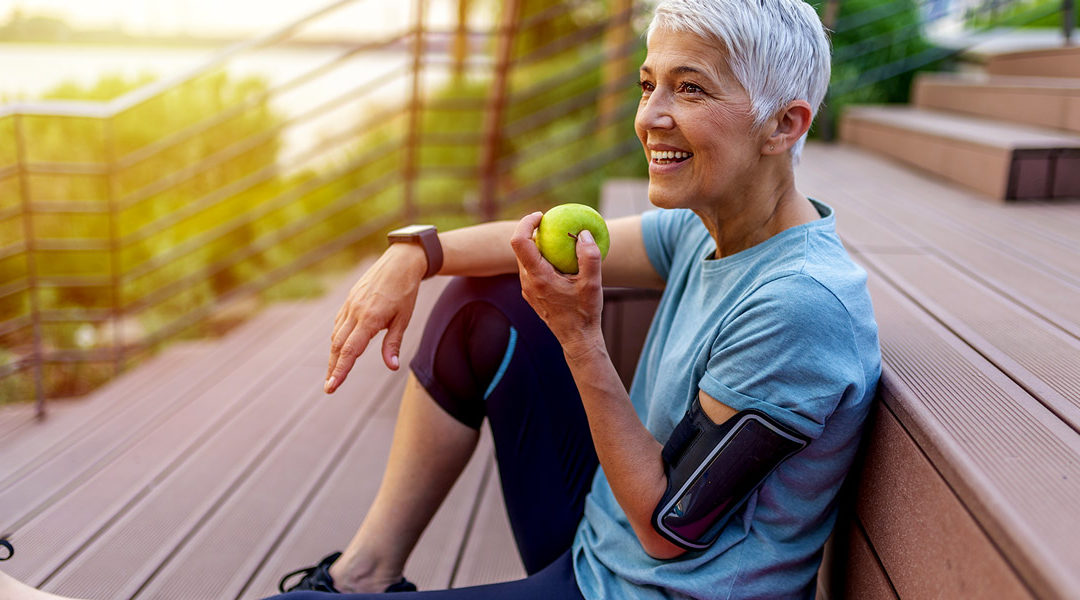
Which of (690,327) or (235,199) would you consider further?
(235,199)

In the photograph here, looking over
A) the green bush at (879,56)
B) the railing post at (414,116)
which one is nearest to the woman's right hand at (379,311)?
the railing post at (414,116)

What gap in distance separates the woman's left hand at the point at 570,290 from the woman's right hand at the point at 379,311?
1.19 ft

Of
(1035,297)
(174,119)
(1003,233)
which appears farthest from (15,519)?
(174,119)

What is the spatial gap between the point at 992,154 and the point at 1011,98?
2.45 ft

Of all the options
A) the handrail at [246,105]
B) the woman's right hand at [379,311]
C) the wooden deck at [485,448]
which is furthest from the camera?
the handrail at [246,105]

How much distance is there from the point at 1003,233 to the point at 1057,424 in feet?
4.86

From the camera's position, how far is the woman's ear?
1.14 m

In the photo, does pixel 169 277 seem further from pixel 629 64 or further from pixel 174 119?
pixel 629 64

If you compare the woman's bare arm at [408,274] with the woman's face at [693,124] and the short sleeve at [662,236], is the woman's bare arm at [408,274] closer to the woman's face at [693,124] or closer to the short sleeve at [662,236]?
the short sleeve at [662,236]

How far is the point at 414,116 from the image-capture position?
12.2ft

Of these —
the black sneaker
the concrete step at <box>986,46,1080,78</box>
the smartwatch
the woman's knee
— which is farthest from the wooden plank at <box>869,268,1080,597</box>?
the concrete step at <box>986,46,1080,78</box>

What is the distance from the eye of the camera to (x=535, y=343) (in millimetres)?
1439

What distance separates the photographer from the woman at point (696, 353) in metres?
1.00

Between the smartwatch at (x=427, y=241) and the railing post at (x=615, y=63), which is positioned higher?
the railing post at (x=615, y=63)
